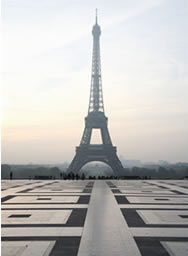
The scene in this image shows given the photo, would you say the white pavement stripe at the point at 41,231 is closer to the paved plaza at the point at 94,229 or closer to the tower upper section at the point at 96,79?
the paved plaza at the point at 94,229

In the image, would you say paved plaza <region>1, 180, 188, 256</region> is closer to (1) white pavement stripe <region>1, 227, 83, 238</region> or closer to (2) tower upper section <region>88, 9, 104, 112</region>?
(1) white pavement stripe <region>1, 227, 83, 238</region>

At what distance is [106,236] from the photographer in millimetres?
9242

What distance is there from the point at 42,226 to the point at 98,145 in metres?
70.3

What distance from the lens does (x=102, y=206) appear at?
15203 mm

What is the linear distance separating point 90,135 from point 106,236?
238 ft

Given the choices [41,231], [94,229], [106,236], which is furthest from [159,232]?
[41,231]

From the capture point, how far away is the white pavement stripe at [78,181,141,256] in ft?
25.5

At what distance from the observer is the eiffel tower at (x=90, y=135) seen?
3046 inches

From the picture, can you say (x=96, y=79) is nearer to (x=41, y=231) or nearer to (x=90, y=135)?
(x=90, y=135)

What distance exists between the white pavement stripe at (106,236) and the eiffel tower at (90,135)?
62881 mm

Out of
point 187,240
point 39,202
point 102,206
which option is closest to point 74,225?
point 187,240

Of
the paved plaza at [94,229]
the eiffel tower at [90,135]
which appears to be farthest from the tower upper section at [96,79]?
the paved plaza at [94,229]

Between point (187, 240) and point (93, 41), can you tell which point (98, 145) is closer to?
point (93, 41)

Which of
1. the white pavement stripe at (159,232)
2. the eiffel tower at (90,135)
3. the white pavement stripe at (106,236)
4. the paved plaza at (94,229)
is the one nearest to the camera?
the white pavement stripe at (106,236)
